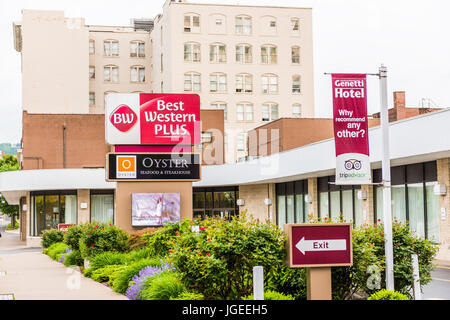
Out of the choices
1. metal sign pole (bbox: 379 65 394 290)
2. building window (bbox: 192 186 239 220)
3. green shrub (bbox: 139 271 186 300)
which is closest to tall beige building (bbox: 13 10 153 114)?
building window (bbox: 192 186 239 220)

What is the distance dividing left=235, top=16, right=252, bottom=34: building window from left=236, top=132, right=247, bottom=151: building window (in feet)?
36.5

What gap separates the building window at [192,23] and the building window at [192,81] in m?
4.67

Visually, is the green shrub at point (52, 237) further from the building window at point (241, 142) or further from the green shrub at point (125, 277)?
the building window at point (241, 142)

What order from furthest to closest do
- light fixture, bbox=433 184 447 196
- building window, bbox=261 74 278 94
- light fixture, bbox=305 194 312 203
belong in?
building window, bbox=261 74 278 94 < light fixture, bbox=305 194 312 203 < light fixture, bbox=433 184 447 196

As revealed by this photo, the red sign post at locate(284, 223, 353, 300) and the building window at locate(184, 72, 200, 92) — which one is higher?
the building window at locate(184, 72, 200, 92)

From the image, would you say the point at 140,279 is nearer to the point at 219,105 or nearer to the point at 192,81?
the point at 192,81

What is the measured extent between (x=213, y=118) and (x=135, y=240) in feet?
112

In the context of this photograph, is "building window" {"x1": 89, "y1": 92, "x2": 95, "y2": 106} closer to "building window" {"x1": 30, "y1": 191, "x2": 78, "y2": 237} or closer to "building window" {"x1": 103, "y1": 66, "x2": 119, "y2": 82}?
"building window" {"x1": 103, "y1": 66, "x2": 119, "y2": 82}

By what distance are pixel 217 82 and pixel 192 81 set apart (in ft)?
9.20

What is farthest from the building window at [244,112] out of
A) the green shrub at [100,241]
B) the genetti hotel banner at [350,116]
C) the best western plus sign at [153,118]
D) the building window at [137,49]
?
the genetti hotel banner at [350,116]

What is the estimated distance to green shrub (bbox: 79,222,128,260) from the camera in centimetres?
2173

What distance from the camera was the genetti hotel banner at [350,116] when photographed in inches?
512

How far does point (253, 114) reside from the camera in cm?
7300
